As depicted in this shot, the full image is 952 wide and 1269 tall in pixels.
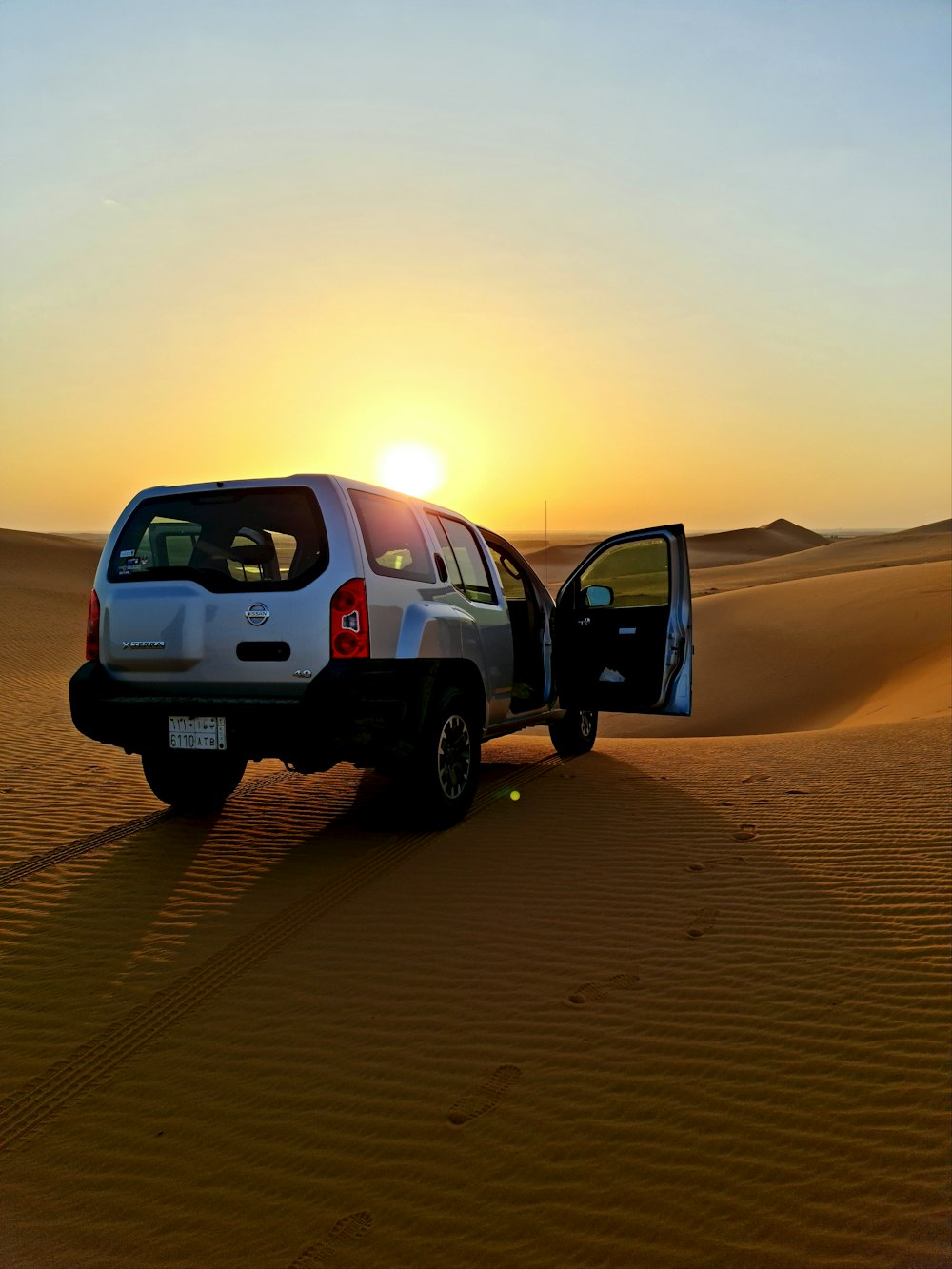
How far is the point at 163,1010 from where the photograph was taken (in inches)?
154

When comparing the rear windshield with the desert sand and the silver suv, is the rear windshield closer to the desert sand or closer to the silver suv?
the silver suv

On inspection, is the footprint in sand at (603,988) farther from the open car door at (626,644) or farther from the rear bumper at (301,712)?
the open car door at (626,644)

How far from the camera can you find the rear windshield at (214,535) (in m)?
5.64

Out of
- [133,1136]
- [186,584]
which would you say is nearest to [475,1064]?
[133,1136]

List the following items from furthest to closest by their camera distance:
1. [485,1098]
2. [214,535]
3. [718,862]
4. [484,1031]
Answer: [214,535] → [718,862] → [484,1031] → [485,1098]

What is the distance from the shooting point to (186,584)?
18.4 feet

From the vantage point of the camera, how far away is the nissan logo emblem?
5406 millimetres

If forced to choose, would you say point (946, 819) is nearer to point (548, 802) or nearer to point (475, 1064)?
point (548, 802)

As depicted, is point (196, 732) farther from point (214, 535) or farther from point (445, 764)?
point (445, 764)

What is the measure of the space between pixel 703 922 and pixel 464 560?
354cm

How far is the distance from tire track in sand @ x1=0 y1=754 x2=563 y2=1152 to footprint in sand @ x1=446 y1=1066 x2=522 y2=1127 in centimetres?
127

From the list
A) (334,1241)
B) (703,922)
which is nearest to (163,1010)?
(334,1241)

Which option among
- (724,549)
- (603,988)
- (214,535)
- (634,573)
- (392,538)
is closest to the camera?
(603,988)

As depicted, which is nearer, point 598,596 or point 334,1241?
point 334,1241
